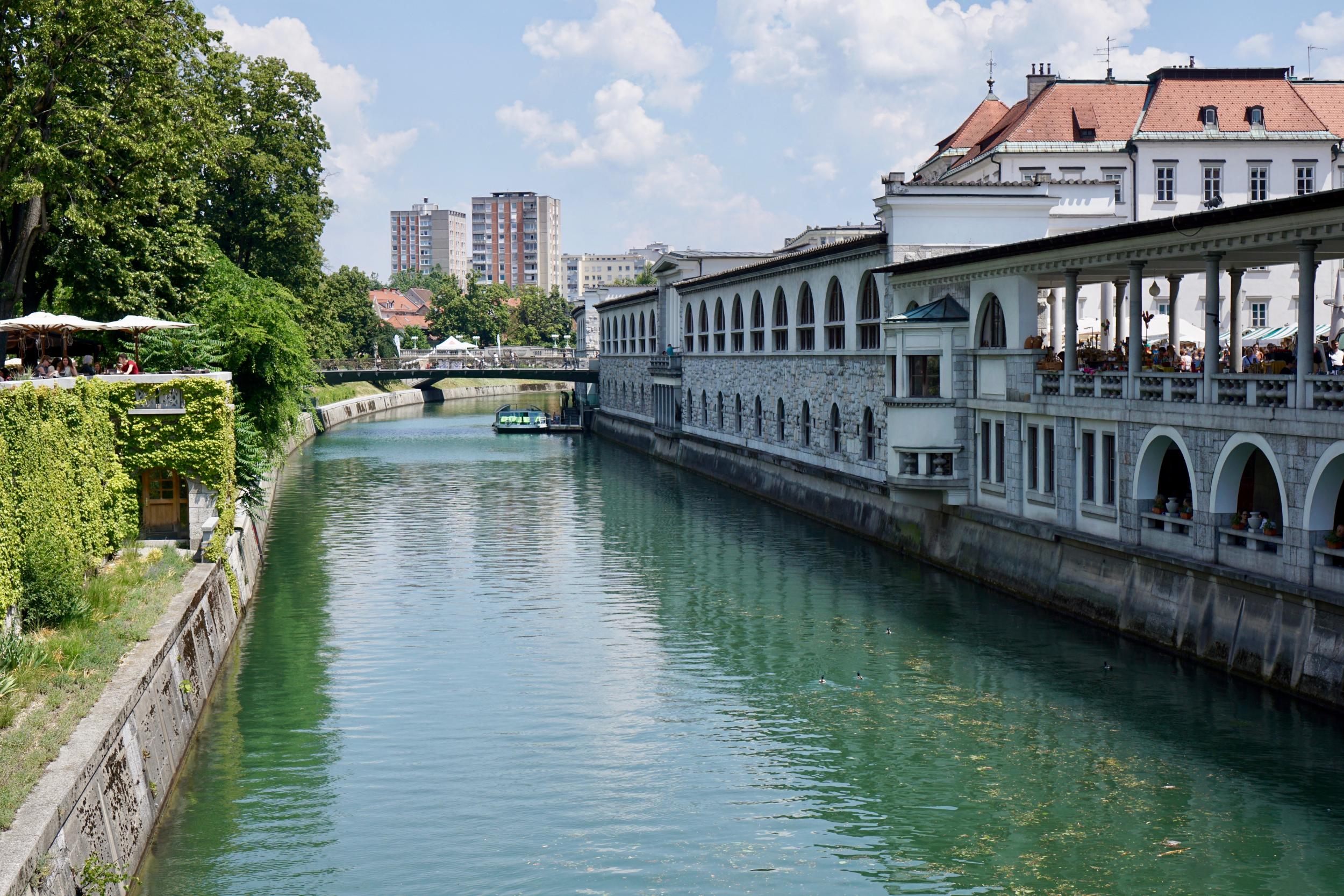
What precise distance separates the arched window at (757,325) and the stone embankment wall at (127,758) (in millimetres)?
33569

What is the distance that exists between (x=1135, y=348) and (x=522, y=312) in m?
167

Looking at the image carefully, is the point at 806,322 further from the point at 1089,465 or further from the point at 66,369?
the point at 66,369

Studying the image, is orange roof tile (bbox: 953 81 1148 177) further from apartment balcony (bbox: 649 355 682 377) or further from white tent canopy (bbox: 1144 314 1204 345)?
apartment balcony (bbox: 649 355 682 377)

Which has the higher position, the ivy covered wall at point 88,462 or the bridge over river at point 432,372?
the bridge over river at point 432,372

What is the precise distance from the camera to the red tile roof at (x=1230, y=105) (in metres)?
66.8

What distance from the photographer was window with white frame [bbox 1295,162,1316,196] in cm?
6625

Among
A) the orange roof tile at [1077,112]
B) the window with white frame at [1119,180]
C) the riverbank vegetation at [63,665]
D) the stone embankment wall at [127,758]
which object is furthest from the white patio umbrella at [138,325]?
the window with white frame at [1119,180]

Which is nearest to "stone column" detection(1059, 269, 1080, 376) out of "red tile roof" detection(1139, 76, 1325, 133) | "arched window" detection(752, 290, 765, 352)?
"arched window" detection(752, 290, 765, 352)

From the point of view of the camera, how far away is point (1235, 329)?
95.6 feet

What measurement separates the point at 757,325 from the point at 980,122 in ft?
89.2

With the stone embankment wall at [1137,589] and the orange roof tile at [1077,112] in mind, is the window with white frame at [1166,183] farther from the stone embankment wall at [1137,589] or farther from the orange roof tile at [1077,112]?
the stone embankment wall at [1137,589]

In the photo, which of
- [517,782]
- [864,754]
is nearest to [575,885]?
[517,782]

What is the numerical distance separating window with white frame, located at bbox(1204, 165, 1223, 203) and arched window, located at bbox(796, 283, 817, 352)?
2476cm

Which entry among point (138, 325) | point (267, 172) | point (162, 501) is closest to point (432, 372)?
point (267, 172)
